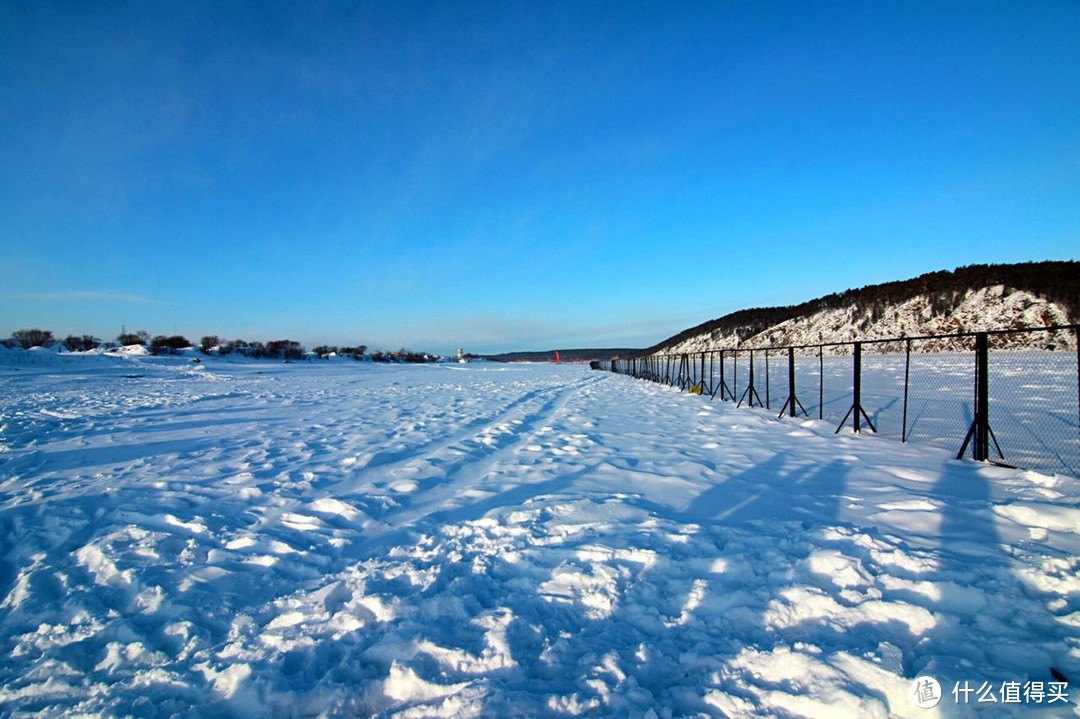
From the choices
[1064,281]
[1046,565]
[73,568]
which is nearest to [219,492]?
[73,568]

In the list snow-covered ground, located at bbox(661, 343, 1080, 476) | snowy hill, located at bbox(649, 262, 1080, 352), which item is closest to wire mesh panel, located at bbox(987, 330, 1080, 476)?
snow-covered ground, located at bbox(661, 343, 1080, 476)

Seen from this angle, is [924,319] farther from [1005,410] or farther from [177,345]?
[177,345]

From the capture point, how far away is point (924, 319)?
223 ft

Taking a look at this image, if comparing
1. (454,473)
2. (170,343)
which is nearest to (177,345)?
(170,343)

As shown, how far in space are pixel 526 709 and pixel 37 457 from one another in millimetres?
9723

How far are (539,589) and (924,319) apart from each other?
87.3 meters

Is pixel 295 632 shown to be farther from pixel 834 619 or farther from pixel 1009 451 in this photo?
pixel 1009 451

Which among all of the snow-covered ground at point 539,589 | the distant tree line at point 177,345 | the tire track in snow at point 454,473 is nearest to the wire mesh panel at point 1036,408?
the snow-covered ground at point 539,589

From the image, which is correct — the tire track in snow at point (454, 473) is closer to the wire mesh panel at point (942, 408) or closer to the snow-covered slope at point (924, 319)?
the wire mesh panel at point (942, 408)

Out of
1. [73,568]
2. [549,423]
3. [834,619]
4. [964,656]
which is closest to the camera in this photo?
[964,656]

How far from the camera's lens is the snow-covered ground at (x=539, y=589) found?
7.47ft

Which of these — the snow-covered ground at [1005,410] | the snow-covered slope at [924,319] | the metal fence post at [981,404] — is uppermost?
the snow-covered slope at [924,319]

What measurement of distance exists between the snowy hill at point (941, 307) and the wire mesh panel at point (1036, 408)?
25.4m

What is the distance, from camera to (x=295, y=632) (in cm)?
280
